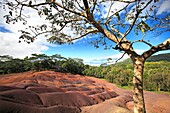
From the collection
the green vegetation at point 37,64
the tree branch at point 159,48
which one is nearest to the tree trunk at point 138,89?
the tree branch at point 159,48

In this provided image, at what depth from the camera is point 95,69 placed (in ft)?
153

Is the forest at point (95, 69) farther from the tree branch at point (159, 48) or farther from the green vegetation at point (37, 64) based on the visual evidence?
the tree branch at point (159, 48)

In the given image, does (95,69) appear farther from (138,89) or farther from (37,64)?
(138,89)

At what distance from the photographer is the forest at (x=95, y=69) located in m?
30.9

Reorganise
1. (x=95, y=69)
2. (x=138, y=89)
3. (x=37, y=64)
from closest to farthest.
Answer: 1. (x=138, y=89)
2. (x=37, y=64)
3. (x=95, y=69)

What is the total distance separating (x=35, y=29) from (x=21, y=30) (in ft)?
1.52

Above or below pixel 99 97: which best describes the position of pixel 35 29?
above

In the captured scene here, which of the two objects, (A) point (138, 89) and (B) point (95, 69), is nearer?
(A) point (138, 89)

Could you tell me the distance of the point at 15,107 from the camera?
877 cm

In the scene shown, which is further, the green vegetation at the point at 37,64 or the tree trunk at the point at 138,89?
the green vegetation at the point at 37,64

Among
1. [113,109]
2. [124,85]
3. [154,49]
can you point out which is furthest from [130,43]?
[124,85]

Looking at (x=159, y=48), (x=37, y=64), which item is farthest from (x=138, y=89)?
(x=37, y=64)

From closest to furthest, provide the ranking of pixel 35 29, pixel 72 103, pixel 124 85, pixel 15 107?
pixel 35 29, pixel 15 107, pixel 72 103, pixel 124 85

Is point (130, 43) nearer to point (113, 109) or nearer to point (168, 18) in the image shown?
point (168, 18)
